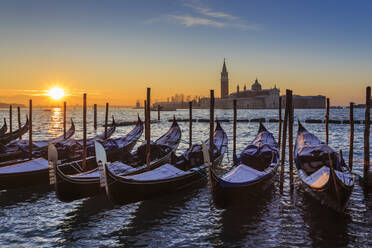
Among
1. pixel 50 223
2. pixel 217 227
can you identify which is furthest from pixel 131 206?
pixel 217 227

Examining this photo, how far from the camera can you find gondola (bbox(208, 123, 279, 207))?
29.0 feet

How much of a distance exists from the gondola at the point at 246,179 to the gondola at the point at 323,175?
3.43ft

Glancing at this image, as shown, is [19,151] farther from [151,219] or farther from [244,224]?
[244,224]

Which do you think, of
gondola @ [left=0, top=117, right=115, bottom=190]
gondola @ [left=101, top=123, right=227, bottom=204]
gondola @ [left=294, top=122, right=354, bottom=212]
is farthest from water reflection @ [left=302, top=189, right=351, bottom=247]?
gondola @ [left=0, top=117, right=115, bottom=190]

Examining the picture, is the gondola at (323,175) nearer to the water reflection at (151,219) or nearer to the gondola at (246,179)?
the gondola at (246,179)

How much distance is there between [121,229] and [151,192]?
65.2 inches

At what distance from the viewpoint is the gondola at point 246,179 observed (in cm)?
885

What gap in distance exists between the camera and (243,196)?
936 cm

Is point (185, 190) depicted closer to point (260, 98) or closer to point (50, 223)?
point (50, 223)

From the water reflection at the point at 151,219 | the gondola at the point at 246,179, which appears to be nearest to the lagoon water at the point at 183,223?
the water reflection at the point at 151,219

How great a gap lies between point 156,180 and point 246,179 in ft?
8.79

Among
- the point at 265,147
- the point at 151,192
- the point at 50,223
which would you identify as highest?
the point at 265,147

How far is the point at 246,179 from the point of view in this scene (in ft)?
32.0

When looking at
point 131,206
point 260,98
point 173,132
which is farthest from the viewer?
point 260,98
